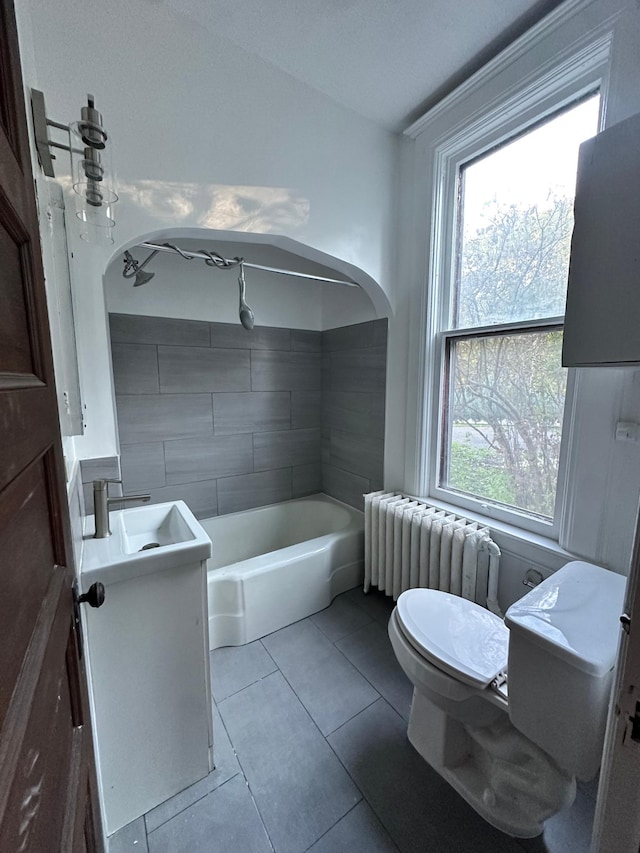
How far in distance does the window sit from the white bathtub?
0.83 metres

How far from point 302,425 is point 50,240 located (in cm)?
217

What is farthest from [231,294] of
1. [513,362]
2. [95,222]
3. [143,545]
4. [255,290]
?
[513,362]

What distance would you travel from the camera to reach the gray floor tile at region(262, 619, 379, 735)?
4.99 feet

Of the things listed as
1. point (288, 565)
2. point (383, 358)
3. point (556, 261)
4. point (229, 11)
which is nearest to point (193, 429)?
point (288, 565)

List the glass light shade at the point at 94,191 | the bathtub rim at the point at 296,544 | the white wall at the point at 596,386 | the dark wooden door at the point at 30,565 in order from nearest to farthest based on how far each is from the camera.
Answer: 1. the dark wooden door at the point at 30,565
2. the glass light shade at the point at 94,191
3. the white wall at the point at 596,386
4. the bathtub rim at the point at 296,544

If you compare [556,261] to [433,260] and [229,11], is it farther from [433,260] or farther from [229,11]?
[229,11]

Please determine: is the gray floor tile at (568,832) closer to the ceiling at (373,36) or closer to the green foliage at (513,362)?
the green foliage at (513,362)

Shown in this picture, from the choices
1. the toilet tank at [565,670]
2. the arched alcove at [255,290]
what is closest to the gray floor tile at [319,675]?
the toilet tank at [565,670]

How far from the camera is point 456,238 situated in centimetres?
192

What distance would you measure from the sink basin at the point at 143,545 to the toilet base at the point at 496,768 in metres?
1.02

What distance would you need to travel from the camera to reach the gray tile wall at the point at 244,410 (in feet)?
7.66

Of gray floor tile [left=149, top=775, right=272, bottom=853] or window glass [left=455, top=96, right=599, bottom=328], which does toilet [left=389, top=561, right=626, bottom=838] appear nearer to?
gray floor tile [left=149, top=775, right=272, bottom=853]

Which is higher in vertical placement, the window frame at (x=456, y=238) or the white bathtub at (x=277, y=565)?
the window frame at (x=456, y=238)

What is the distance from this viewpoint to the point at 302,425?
119 inches
